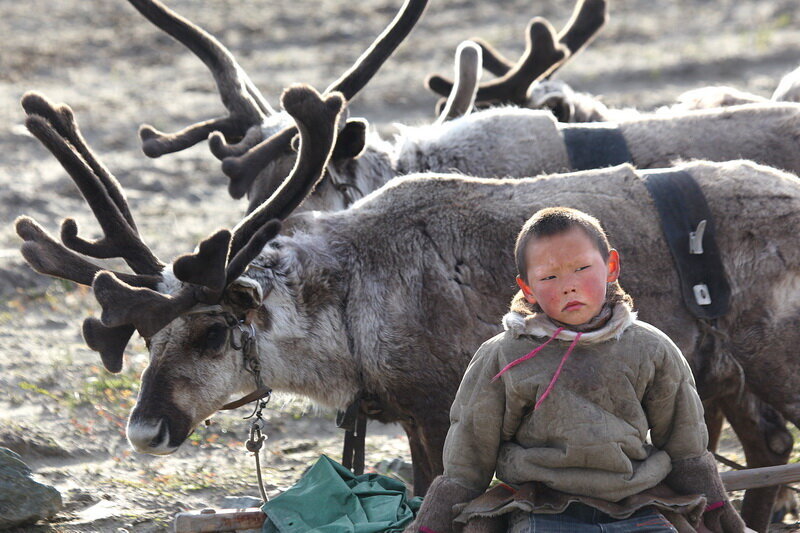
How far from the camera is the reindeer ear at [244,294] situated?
3.65 meters

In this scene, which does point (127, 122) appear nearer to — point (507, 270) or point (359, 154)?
point (359, 154)

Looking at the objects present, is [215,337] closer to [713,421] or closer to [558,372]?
[558,372]

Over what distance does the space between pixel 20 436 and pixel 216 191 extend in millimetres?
4937

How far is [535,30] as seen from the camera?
20.6 ft

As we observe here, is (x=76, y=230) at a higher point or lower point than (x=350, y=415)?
higher

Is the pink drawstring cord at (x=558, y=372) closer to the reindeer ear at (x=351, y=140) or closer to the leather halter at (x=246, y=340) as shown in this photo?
the leather halter at (x=246, y=340)

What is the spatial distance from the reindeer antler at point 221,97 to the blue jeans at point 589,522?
3.32 metres

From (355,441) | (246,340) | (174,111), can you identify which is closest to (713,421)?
(355,441)

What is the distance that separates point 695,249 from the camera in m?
3.72

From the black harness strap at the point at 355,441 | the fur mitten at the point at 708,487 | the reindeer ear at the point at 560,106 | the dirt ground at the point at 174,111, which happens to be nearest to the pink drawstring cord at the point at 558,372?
the fur mitten at the point at 708,487

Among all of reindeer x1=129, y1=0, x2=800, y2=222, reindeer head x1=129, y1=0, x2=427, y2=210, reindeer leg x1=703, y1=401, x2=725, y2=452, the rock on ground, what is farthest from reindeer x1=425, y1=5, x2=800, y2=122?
the rock on ground

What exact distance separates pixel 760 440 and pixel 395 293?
1691 millimetres

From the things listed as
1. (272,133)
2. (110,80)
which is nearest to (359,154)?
(272,133)

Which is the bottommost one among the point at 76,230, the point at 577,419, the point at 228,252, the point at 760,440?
the point at 760,440
